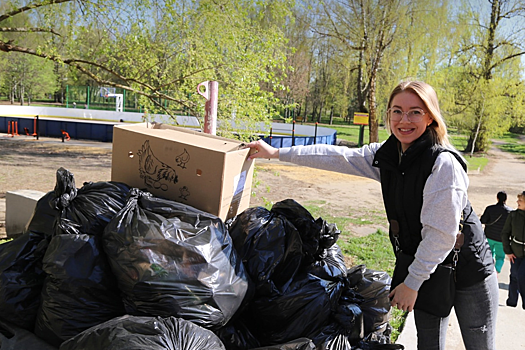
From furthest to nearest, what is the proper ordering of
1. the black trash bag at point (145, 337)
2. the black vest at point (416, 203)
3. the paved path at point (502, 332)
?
the paved path at point (502, 332), the black vest at point (416, 203), the black trash bag at point (145, 337)

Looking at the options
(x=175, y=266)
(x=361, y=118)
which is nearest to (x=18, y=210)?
(x=175, y=266)

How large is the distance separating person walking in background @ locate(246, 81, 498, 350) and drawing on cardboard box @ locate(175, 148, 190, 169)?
37.9 inches

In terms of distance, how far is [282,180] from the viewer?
1288 centimetres

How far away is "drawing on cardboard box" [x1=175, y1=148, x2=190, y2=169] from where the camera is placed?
226 centimetres

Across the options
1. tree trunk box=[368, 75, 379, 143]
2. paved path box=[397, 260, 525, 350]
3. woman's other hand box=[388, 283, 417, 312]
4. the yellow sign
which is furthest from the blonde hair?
the yellow sign

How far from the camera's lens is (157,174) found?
7.69 ft

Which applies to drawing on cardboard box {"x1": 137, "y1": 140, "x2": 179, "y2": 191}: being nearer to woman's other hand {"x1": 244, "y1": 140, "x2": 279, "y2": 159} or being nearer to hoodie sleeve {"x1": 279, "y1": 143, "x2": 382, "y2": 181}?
woman's other hand {"x1": 244, "y1": 140, "x2": 279, "y2": 159}

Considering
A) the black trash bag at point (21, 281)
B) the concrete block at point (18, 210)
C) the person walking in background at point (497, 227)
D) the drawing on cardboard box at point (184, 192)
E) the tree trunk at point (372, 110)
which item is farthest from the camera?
the tree trunk at point (372, 110)

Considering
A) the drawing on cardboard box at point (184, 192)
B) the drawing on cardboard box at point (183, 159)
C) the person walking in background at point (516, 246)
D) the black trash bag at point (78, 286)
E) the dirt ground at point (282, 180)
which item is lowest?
the dirt ground at point (282, 180)

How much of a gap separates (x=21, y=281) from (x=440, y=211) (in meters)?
2.03

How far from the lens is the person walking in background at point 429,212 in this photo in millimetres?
1573

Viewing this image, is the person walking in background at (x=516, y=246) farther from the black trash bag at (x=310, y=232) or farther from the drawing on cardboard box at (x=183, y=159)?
the drawing on cardboard box at (x=183, y=159)

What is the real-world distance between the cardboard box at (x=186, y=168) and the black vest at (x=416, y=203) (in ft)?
2.61

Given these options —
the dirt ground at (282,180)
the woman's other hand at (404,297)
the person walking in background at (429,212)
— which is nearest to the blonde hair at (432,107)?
the person walking in background at (429,212)
